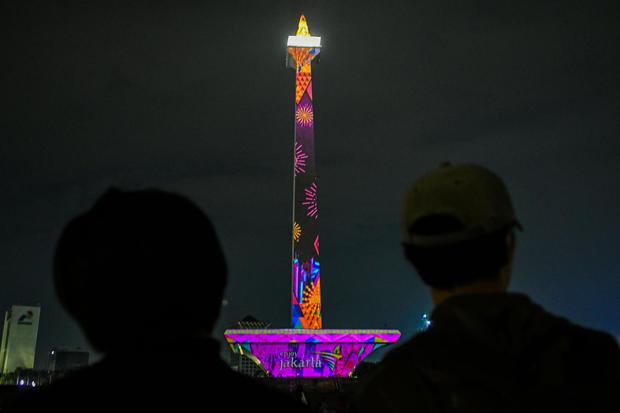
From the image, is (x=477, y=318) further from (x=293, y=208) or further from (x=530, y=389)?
(x=293, y=208)

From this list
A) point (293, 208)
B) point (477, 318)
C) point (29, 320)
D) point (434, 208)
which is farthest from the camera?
point (29, 320)

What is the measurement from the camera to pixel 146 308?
111 centimetres

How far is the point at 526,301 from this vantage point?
1.34 metres

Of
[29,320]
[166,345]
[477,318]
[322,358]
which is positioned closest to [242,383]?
[166,345]

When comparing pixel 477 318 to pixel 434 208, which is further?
pixel 434 208

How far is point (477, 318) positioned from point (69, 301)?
3.01ft

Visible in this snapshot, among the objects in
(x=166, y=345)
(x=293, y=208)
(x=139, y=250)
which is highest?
(x=293, y=208)

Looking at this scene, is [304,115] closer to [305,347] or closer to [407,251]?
[305,347]

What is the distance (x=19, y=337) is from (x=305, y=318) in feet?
201

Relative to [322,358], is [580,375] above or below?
above

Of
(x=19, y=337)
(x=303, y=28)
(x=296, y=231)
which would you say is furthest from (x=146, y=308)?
(x=19, y=337)

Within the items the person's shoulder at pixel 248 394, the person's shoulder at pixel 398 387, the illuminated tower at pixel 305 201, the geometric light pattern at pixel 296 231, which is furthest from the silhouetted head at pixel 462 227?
the geometric light pattern at pixel 296 231

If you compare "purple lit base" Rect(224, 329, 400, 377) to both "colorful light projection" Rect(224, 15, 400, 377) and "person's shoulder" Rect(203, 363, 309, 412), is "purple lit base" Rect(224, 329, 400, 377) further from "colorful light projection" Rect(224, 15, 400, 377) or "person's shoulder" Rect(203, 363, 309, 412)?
"person's shoulder" Rect(203, 363, 309, 412)

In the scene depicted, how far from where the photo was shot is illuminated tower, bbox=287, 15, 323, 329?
102 feet
